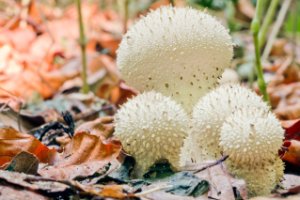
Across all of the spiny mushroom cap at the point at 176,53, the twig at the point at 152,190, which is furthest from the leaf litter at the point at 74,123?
the spiny mushroom cap at the point at 176,53

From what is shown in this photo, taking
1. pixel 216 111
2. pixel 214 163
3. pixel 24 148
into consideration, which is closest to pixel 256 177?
pixel 214 163

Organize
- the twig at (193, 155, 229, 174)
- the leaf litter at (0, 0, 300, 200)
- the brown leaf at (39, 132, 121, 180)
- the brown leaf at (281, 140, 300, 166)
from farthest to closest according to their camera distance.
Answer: the brown leaf at (281, 140, 300, 166) → the brown leaf at (39, 132, 121, 180) → the twig at (193, 155, 229, 174) → the leaf litter at (0, 0, 300, 200)

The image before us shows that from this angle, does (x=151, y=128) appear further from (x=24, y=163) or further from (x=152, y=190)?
(x=24, y=163)

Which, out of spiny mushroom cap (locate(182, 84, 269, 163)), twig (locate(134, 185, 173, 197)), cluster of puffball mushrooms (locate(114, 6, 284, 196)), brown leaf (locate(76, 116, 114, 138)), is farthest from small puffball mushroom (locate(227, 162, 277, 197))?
brown leaf (locate(76, 116, 114, 138))

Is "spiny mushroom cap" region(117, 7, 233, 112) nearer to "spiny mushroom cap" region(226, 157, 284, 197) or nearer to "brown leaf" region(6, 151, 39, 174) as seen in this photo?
"spiny mushroom cap" region(226, 157, 284, 197)

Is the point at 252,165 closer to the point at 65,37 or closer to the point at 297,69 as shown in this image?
the point at 297,69
